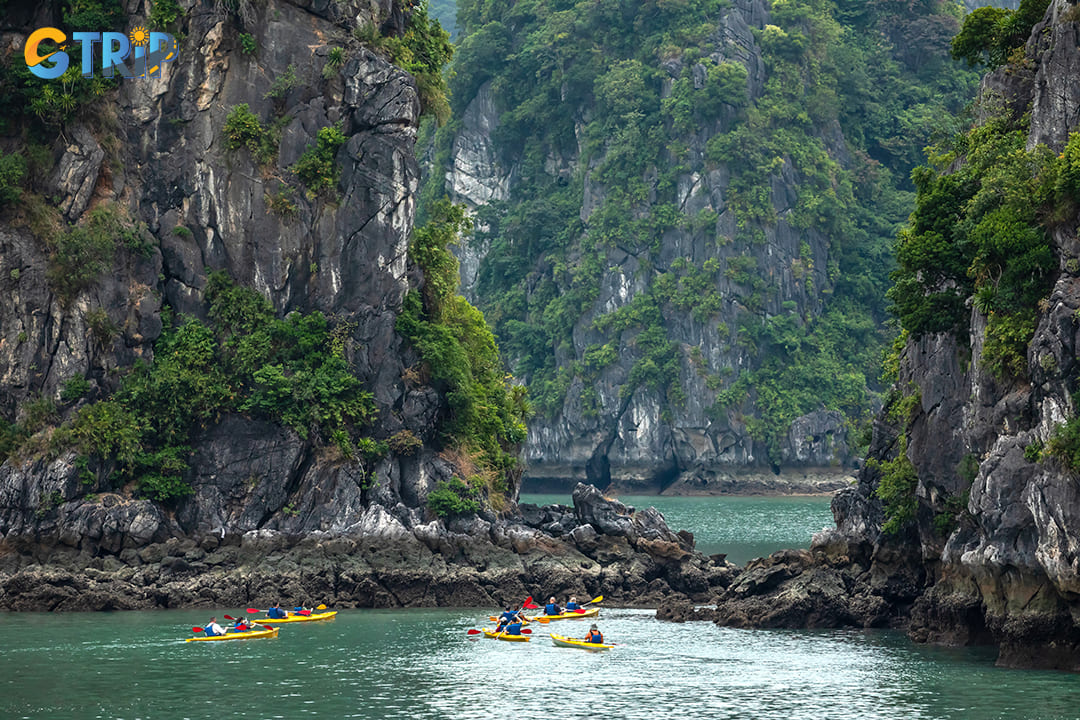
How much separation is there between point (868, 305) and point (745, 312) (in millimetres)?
14000

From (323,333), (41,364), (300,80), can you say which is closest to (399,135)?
(300,80)

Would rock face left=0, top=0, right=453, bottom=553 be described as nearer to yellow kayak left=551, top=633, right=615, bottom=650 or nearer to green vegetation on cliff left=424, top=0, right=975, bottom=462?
yellow kayak left=551, top=633, right=615, bottom=650

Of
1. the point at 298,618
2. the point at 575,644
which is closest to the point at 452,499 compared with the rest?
the point at 298,618

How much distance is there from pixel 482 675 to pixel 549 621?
10206 mm

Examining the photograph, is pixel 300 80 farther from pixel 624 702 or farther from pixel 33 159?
pixel 624 702

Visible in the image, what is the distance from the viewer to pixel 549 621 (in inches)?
1866

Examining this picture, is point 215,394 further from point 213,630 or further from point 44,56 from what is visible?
point 44,56

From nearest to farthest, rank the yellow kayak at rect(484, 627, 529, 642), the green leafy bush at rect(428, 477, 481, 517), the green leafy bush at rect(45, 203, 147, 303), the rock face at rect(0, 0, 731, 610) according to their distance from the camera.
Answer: the yellow kayak at rect(484, 627, 529, 642) → the rock face at rect(0, 0, 731, 610) → the green leafy bush at rect(45, 203, 147, 303) → the green leafy bush at rect(428, 477, 481, 517)

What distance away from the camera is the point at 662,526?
187 ft

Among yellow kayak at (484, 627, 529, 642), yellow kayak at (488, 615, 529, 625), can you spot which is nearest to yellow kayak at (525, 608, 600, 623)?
yellow kayak at (488, 615, 529, 625)

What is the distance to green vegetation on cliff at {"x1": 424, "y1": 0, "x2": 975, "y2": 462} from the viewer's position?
11594cm

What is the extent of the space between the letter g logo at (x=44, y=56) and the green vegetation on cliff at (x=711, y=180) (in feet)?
224

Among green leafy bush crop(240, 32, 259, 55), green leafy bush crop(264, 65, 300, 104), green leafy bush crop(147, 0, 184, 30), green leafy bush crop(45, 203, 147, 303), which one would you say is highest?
green leafy bush crop(147, 0, 184, 30)

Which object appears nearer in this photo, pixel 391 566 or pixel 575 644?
pixel 575 644
